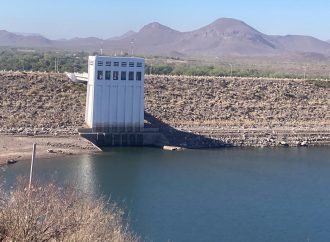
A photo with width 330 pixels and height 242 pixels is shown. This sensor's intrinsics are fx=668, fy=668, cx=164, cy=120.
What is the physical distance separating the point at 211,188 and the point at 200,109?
50.4 feet

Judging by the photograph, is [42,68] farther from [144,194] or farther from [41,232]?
[41,232]

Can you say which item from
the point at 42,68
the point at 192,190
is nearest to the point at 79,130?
the point at 192,190

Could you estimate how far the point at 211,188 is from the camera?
80.8ft

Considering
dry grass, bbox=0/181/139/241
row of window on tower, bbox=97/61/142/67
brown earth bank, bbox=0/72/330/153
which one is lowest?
brown earth bank, bbox=0/72/330/153

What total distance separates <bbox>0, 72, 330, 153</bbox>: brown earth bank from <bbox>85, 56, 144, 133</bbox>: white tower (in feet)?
5.52

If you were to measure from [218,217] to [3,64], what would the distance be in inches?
1515

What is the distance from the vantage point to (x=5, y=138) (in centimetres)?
3222

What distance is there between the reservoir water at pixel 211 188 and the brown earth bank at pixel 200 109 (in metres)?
2.07

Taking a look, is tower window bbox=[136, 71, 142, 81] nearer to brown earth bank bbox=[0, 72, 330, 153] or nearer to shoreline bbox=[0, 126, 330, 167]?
brown earth bank bbox=[0, 72, 330, 153]

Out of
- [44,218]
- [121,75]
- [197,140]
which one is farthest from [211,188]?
[44,218]

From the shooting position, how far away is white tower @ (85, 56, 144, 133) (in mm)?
33844

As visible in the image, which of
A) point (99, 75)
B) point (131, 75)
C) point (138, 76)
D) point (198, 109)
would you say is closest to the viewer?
point (99, 75)

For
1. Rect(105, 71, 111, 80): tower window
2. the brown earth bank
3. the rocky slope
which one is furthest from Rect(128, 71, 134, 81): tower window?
the rocky slope

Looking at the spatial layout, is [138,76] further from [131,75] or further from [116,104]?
[116,104]
